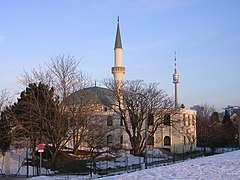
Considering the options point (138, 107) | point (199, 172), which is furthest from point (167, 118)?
point (199, 172)

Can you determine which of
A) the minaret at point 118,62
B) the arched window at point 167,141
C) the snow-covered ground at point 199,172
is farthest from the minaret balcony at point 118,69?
the snow-covered ground at point 199,172

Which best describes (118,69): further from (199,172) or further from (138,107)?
(199,172)

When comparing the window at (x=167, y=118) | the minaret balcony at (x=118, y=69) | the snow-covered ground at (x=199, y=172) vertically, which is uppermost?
the minaret balcony at (x=118, y=69)

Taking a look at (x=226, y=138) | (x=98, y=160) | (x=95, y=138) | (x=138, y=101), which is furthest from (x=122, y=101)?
(x=226, y=138)

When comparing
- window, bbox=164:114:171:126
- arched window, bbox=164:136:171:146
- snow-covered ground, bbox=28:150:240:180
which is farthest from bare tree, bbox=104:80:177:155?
snow-covered ground, bbox=28:150:240:180

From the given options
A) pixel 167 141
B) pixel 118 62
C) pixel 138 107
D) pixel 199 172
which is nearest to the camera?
pixel 199 172

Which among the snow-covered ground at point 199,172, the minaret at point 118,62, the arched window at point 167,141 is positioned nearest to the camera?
the snow-covered ground at point 199,172

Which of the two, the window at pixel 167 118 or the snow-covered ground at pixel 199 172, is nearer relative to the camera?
the snow-covered ground at pixel 199 172

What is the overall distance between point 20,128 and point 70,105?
470 cm

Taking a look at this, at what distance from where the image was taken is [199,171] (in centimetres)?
1688

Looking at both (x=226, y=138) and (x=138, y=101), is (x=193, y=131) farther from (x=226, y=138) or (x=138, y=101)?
(x=138, y=101)

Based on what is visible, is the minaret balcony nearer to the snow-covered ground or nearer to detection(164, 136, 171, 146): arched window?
detection(164, 136, 171, 146): arched window

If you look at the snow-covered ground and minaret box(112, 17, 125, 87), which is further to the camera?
minaret box(112, 17, 125, 87)

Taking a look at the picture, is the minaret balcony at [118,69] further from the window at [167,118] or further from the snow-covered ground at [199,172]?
the snow-covered ground at [199,172]
